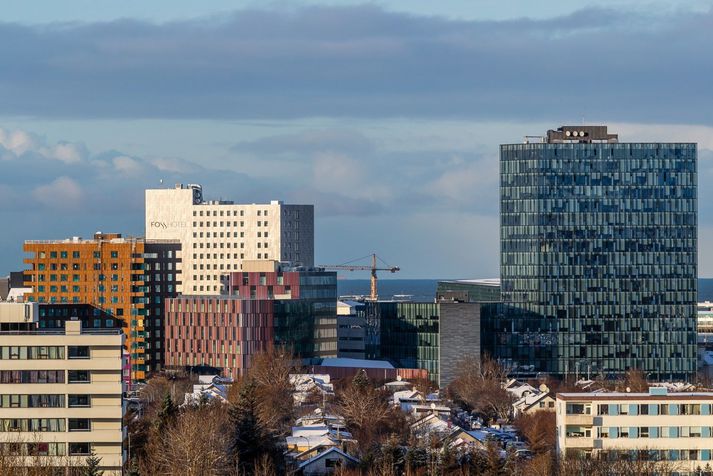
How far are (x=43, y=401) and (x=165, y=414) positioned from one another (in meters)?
23.0

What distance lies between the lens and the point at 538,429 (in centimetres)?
16112

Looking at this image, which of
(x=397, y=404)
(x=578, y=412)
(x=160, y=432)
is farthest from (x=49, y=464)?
(x=397, y=404)

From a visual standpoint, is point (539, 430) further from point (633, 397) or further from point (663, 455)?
point (663, 455)

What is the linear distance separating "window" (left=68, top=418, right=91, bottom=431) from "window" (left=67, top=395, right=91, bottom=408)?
0.90m

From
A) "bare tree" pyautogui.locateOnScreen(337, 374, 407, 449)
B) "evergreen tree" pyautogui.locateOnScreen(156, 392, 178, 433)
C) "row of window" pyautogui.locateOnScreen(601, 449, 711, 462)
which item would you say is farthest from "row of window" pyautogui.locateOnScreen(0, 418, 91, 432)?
"row of window" pyautogui.locateOnScreen(601, 449, 711, 462)

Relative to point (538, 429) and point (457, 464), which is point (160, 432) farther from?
point (538, 429)

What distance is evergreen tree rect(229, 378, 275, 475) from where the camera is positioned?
135 metres

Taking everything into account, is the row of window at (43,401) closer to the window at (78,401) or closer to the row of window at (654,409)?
the window at (78,401)

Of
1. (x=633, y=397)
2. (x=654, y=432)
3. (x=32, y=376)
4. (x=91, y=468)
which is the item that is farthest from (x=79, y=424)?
(x=654, y=432)

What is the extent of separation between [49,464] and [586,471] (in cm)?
3493

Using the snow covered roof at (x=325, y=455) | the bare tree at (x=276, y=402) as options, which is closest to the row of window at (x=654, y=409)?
the snow covered roof at (x=325, y=455)

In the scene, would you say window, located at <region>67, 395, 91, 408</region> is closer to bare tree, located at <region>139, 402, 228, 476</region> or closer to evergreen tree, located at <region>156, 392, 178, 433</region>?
bare tree, located at <region>139, 402, 228, 476</region>

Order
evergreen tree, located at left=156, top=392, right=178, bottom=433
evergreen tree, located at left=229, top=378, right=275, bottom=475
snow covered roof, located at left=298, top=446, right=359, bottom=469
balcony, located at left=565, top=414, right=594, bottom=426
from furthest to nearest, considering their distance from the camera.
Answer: evergreen tree, located at left=156, top=392, right=178, bottom=433 → snow covered roof, located at left=298, top=446, right=359, bottom=469 → balcony, located at left=565, top=414, right=594, bottom=426 → evergreen tree, located at left=229, top=378, right=275, bottom=475

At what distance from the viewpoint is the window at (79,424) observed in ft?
400
